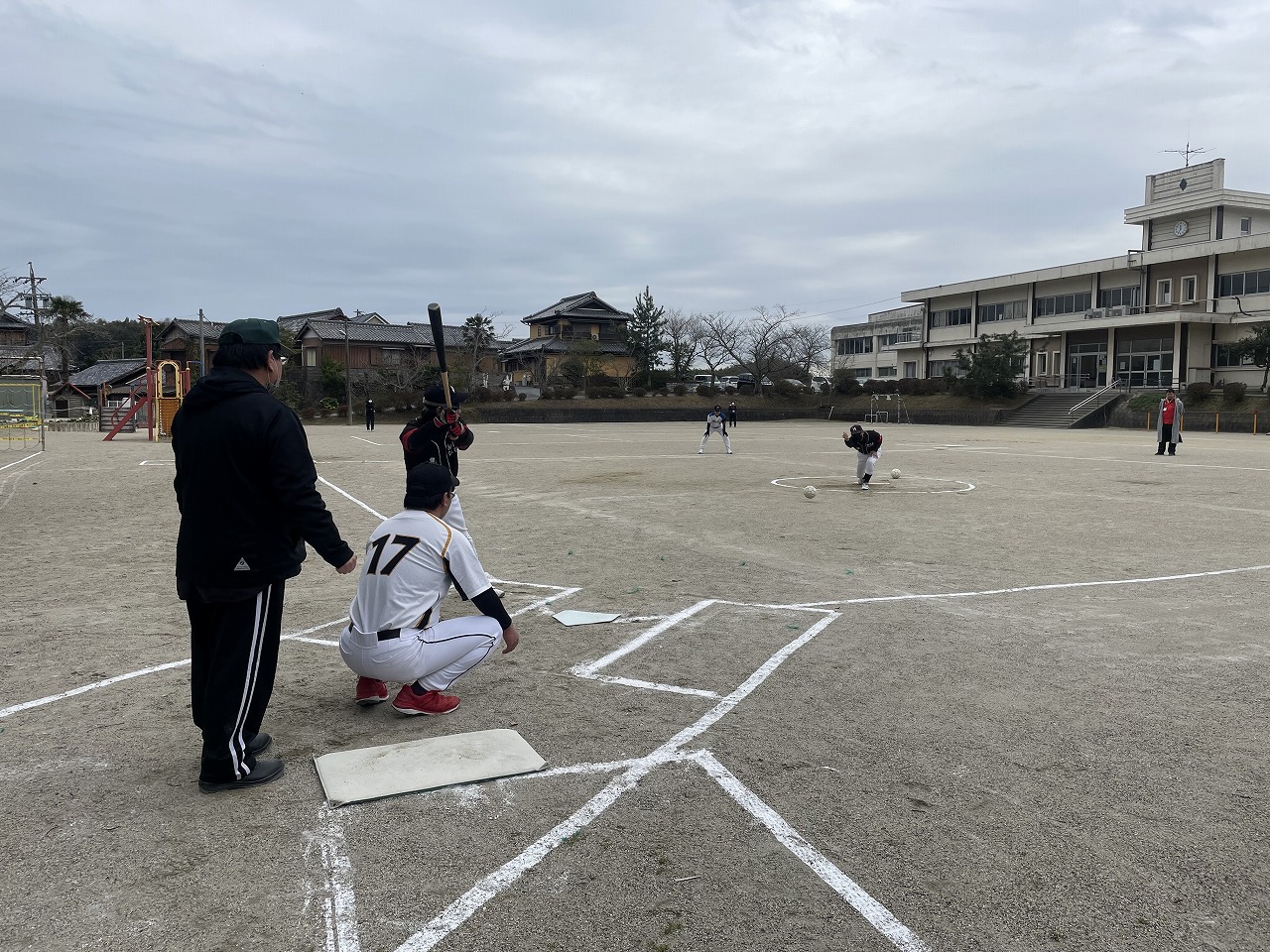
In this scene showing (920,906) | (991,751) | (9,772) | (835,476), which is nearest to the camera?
(920,906)

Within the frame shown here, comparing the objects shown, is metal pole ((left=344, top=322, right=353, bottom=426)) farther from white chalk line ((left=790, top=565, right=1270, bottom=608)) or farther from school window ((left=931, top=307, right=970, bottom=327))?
white chalk line ((left=790, top=565, right=1270, bottom=608))

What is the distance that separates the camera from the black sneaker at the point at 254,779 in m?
3.62

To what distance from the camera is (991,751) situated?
404 cm

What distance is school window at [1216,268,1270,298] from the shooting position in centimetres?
4747

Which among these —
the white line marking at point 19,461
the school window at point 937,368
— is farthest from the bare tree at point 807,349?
the white line marking at point 19,461

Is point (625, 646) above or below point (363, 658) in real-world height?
below

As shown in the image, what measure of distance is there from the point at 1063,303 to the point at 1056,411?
12201 millimetres

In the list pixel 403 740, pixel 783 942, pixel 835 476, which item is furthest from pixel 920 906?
pixel 835 476

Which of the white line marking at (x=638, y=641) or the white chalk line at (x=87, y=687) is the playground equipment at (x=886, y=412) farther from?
the white chalk line at (x=87, y=687)

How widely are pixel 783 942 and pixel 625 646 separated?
3210 millimetres

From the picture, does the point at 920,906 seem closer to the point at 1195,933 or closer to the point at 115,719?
the point at 1195,933

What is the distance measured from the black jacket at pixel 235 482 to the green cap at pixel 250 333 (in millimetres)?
170

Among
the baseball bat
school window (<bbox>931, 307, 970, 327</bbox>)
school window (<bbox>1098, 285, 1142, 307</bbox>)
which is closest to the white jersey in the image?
the baseball bat

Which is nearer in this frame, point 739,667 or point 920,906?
point 920,906
